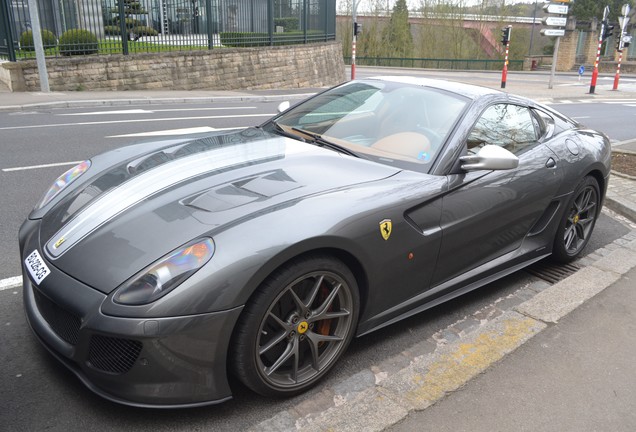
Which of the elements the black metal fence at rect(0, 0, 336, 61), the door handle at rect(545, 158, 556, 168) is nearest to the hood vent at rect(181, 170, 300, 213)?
the door handle at rect(545, 158, 556, 168)

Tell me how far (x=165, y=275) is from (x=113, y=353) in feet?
1.17

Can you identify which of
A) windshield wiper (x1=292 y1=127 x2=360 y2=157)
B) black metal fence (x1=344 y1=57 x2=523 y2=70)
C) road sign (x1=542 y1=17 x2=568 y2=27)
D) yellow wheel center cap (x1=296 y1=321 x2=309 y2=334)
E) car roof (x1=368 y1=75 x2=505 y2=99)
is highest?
road sign (x1=542 y1=17 x2=568 y2=27)

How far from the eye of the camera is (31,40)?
14.4 meters

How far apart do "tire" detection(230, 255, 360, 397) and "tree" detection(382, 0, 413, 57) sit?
180ft

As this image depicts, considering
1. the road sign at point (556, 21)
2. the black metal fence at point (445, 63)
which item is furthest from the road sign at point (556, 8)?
the black metal fence at point (445, 63)

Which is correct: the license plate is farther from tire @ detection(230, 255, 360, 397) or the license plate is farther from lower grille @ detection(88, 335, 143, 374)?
tire @ detection(230, 255, 360, 397)

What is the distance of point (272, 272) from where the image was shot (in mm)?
2234

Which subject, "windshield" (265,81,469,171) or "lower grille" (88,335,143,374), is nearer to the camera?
"lower grille" (88,335,143,374)

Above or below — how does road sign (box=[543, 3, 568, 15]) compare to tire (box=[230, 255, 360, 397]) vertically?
above

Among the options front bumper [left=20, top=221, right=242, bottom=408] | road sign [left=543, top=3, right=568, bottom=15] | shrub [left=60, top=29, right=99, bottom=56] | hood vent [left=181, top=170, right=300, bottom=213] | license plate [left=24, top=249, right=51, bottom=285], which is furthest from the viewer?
road sign [left=543, top=3, right=568, bottom=15]

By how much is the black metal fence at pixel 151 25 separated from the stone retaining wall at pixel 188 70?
17.6 inches

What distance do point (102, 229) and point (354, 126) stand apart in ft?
5.73

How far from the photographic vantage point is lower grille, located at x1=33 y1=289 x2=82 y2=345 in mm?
2160

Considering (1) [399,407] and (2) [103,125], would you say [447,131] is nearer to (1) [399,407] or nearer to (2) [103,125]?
(1) [399,407]
